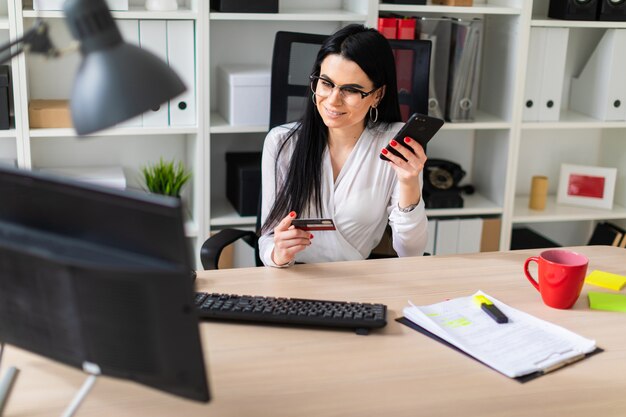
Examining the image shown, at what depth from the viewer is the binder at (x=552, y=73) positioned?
3121 millimetres

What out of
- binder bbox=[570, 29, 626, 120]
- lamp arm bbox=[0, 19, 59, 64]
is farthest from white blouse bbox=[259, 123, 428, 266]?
binder bbox=[570, 29, 626, 120]

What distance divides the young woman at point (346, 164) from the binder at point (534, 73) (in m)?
1.09

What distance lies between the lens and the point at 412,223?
206 cm

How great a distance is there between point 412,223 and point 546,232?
184cm

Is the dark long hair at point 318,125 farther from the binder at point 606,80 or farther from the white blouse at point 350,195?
the binder at point 606,80

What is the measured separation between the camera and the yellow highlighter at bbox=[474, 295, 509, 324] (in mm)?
1607

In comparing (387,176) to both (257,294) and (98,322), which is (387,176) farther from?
(98,322)

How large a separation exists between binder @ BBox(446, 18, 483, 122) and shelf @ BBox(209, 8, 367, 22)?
1.22 ft

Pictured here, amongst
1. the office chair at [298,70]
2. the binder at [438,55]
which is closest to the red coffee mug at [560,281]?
the office chair at [298,70]

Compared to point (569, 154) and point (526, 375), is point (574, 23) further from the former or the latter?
point (526, 375)

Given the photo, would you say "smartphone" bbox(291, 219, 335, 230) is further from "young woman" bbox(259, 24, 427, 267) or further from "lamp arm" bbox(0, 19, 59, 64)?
"lamp arm" bbox(0, 19, 59, 64)

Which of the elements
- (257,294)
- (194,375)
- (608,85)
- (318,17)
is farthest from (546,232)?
(194,375)

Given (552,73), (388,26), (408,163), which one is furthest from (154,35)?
(552,73)

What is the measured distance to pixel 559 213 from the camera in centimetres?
336
